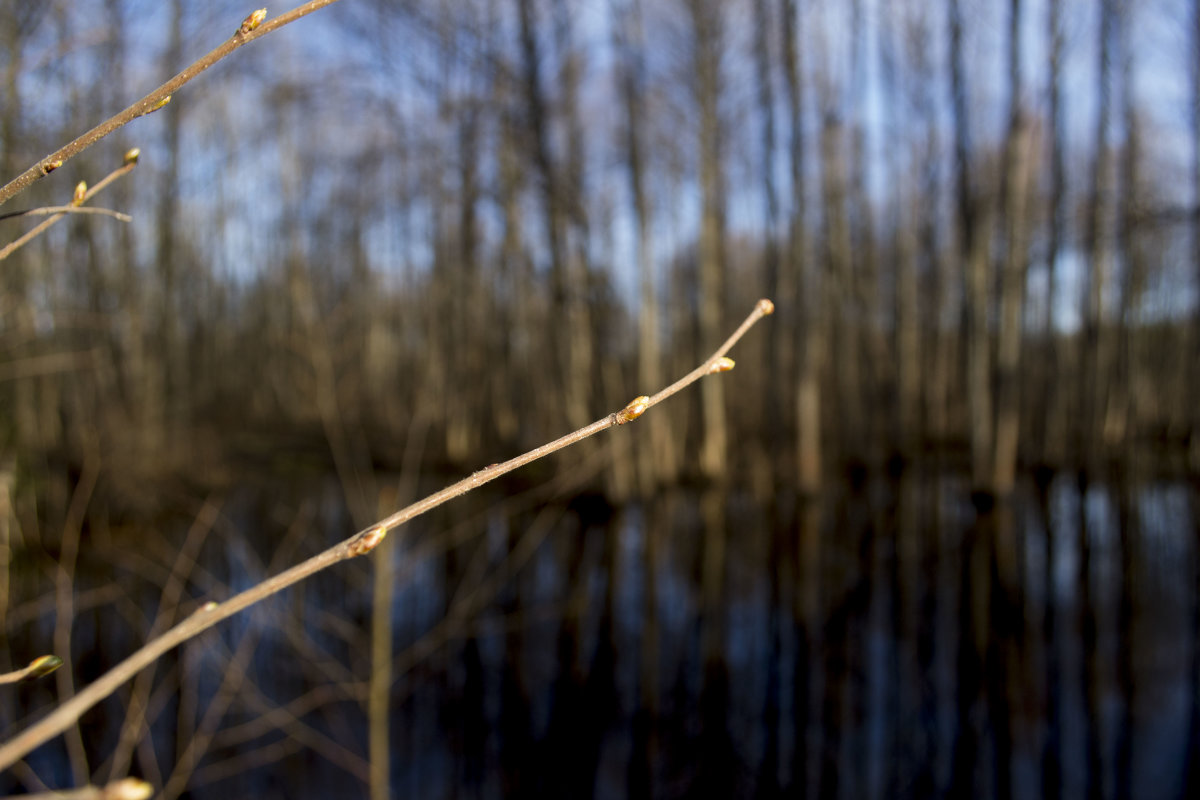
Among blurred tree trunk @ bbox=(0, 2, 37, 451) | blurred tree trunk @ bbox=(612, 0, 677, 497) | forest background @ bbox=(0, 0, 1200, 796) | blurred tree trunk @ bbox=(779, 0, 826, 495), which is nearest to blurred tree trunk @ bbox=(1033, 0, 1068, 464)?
forest background @ bbox=(0, 0, 1200, 796)

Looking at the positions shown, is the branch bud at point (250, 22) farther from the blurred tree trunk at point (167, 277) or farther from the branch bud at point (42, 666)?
the blurred tree trunk at point (167, 277)

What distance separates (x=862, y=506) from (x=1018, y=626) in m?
4.42

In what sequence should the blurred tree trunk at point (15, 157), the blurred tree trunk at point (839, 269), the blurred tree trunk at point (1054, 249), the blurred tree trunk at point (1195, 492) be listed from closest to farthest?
the blurred tree trunk at point (1195, 492) < the blurred tree trunk at point (15, 157) < the blurred tree trunk at point (1054, 249) < the blurred tree trunk at point (839, 269)

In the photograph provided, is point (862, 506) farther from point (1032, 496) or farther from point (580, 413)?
point (580, 413)

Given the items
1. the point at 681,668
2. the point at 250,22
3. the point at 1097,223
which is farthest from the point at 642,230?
the point at 250,22

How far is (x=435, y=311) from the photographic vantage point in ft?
56.2

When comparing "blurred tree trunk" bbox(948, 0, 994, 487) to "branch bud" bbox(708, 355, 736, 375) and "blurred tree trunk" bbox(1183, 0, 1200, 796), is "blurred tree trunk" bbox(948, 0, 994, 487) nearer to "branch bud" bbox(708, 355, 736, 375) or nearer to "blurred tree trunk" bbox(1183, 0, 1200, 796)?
"blurred tree trunk" bbox(1183, 0, 1200, 796)

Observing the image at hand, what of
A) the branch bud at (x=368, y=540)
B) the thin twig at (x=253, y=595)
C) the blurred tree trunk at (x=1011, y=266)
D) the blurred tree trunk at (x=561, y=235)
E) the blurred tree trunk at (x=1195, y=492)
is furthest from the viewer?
the blurred tree trunk at (x=1011, y=266)

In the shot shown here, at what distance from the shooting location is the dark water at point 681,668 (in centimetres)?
365

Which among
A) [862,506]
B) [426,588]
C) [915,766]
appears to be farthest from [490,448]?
[915,766]

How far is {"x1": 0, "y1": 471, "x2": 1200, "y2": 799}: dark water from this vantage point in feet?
12.0

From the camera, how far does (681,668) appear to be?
477 cm

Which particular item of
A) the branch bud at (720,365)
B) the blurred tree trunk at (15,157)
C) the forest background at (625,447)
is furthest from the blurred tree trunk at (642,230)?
the branch bud at (720,365)

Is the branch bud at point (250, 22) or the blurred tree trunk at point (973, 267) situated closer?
the branch bud at point (250, 22)
